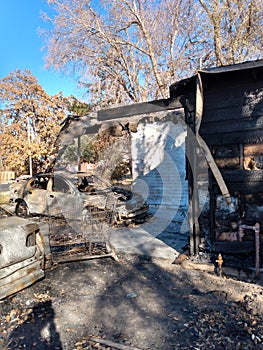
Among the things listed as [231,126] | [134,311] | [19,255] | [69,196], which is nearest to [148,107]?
[231,126]

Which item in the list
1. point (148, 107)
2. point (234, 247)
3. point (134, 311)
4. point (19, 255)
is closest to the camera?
point (134, 311)

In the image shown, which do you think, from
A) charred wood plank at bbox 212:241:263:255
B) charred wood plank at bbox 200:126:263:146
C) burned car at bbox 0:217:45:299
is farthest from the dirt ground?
charred wood plank at bbox 200:126:263:146

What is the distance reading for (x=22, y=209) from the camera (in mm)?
8383

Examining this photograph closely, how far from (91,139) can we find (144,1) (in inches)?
331

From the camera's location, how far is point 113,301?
3.56m

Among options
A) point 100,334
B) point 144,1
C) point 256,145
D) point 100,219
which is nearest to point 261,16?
point 144,1

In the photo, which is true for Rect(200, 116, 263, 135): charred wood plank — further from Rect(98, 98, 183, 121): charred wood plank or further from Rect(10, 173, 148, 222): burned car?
Rect(10, 173, 148, 222): burned car

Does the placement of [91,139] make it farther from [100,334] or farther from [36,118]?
[100,334]

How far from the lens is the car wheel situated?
27.1ft

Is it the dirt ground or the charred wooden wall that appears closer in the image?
the dirt ground

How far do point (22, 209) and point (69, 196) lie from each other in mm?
2029

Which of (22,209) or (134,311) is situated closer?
(134,311)

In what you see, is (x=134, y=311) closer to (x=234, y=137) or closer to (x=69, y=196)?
(x=234, y=137)

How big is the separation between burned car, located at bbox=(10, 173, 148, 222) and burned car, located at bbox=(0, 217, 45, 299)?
9.73 feet
